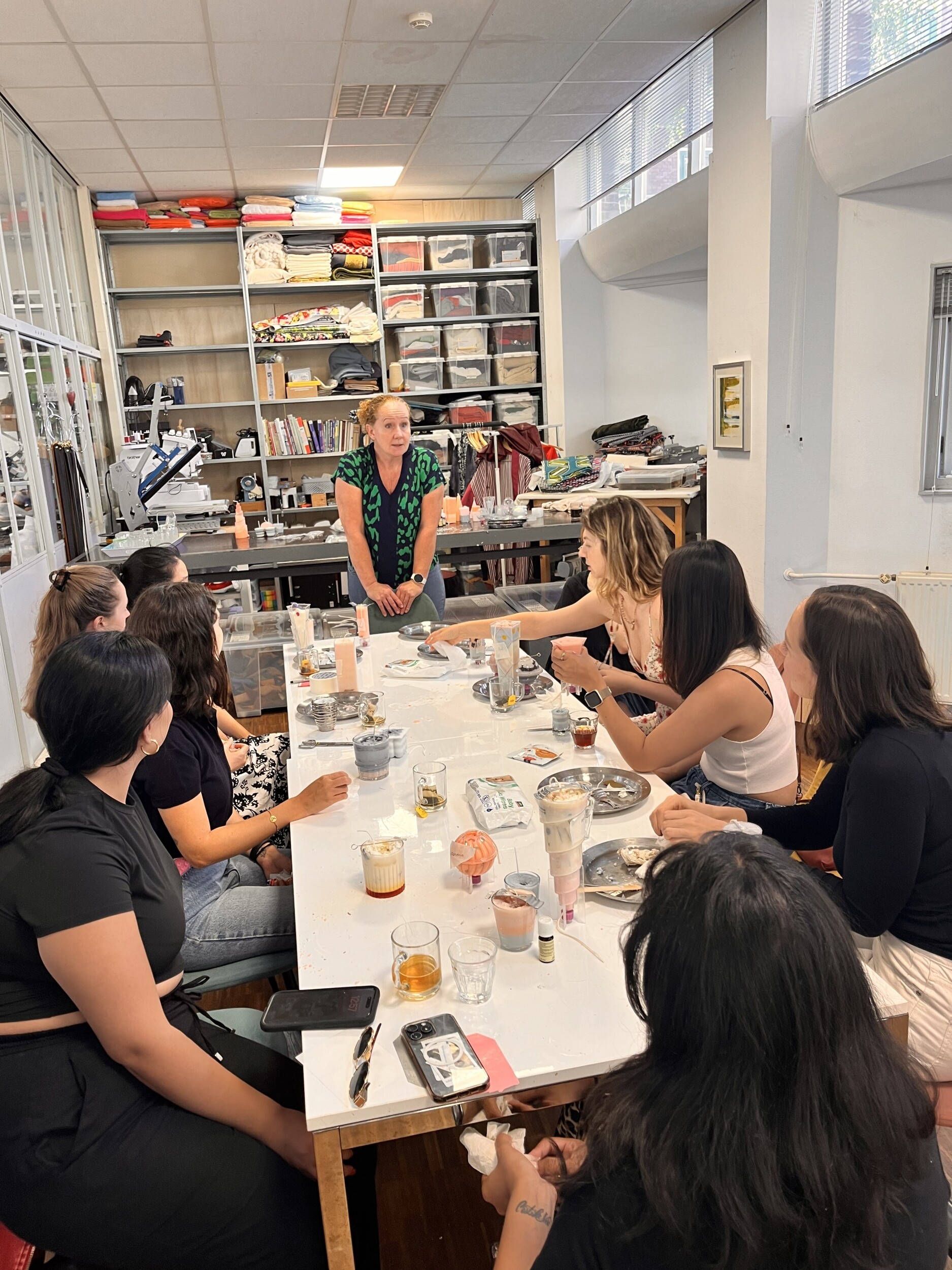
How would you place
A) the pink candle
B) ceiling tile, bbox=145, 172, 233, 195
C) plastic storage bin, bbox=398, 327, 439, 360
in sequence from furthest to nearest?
plastic storage bin, bbox=398, 327, 439, 360
ceiling tile, bbox=145, 172, 233, 195
the pink candle

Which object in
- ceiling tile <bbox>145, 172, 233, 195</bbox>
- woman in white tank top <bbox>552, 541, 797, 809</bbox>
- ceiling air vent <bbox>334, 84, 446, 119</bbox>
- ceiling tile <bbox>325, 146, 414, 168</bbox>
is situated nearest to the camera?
woman in white tank top <bbox>552, 541, 797, 809</bbox>

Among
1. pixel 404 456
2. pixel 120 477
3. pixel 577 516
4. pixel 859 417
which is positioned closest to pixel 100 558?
pixel 120 477

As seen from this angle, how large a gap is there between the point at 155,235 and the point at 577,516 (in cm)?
387

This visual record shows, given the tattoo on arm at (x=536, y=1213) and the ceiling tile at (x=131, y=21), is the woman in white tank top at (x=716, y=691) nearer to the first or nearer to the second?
the tattoo on arm at (x=536, y=1213)

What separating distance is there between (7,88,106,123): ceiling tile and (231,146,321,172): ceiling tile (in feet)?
3.18

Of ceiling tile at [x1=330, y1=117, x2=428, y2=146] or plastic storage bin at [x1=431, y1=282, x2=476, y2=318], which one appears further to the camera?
plastic storage bin at [x1=431, y1=282, x2=476, y2=318]

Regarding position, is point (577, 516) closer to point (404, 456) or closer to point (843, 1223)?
point (404, 456)

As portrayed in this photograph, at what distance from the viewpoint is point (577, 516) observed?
5203mm

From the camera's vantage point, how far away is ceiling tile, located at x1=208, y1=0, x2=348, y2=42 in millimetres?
3566

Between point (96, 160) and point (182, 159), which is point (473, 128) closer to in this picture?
point (182, 159)

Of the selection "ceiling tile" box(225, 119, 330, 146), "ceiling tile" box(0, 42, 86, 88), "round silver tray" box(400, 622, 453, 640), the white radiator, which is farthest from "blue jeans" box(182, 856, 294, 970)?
"ceiling tile" box(225, 119, 330, 146)

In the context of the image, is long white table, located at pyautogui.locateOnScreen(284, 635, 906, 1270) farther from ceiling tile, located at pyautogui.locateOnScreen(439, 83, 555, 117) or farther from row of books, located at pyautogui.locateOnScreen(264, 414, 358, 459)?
row of books, located at pyautogui.locateOnScreen(264, 414, 358, 459)

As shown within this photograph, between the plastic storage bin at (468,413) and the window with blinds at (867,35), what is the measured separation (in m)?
3.57

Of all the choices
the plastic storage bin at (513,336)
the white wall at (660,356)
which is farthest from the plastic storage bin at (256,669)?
the white wall at (660,356)
